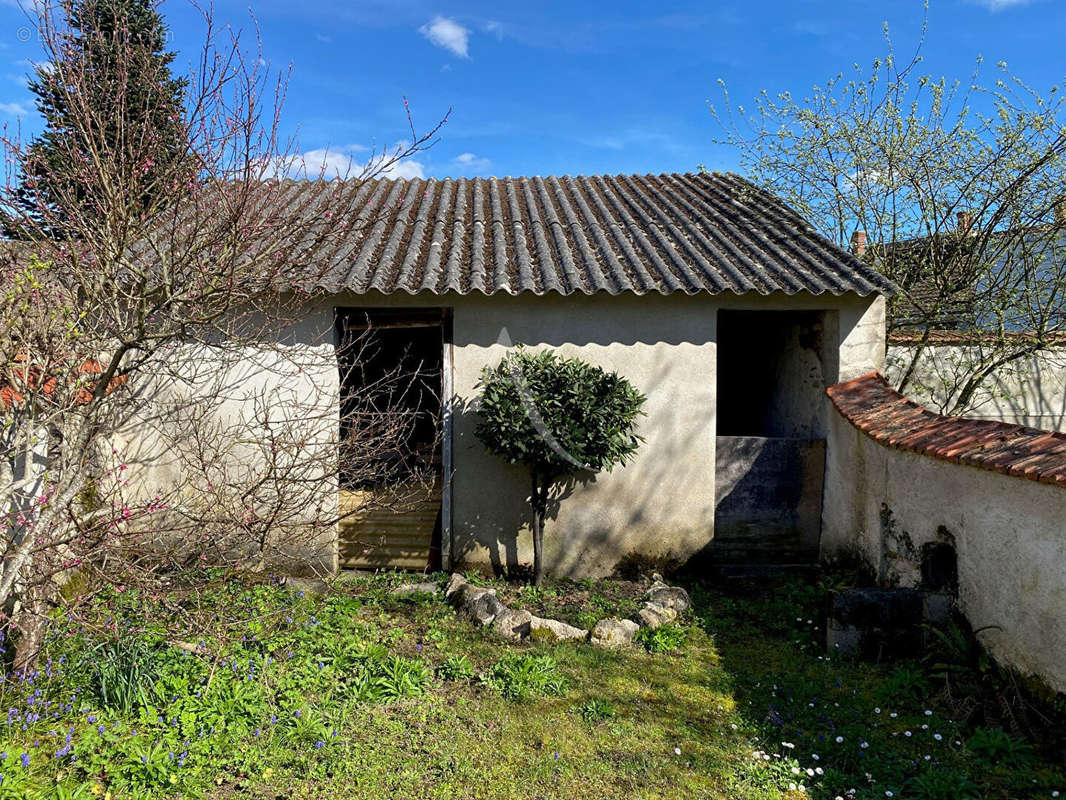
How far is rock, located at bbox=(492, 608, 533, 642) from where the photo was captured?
20.0 feet

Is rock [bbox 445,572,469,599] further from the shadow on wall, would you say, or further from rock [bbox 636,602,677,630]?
rock [bbox 636,602,677,630]

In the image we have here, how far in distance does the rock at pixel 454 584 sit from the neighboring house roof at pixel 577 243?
9.98ft

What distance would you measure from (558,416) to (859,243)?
6781 mm

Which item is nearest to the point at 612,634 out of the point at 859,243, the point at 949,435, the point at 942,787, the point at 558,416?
the point at 558,416

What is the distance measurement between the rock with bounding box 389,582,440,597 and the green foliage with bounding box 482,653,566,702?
5.59 feet

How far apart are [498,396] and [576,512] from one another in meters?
1.84

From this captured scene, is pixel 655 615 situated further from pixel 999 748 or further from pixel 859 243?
pixel 859 243

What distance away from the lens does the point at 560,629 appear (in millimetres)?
6152

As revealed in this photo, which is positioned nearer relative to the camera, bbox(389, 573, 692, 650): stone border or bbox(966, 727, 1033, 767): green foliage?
bbox(966, 727, 1033, 767): green foliage

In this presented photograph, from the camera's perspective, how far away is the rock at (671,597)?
672 centimetres

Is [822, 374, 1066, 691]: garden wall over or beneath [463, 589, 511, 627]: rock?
over

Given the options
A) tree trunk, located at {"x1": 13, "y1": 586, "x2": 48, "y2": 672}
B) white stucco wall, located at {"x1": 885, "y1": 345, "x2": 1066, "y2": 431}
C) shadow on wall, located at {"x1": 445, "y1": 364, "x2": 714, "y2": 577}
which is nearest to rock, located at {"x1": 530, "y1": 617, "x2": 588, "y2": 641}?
shadow on wall, located at {"x1": 445, "y1": 364, "x2": 714, "y2": 577}

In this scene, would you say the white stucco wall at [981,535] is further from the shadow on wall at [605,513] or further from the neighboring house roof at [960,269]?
the neighboring house roof at [960,269]

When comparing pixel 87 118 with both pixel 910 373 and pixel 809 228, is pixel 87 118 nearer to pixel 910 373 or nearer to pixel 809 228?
pixel 809 228
